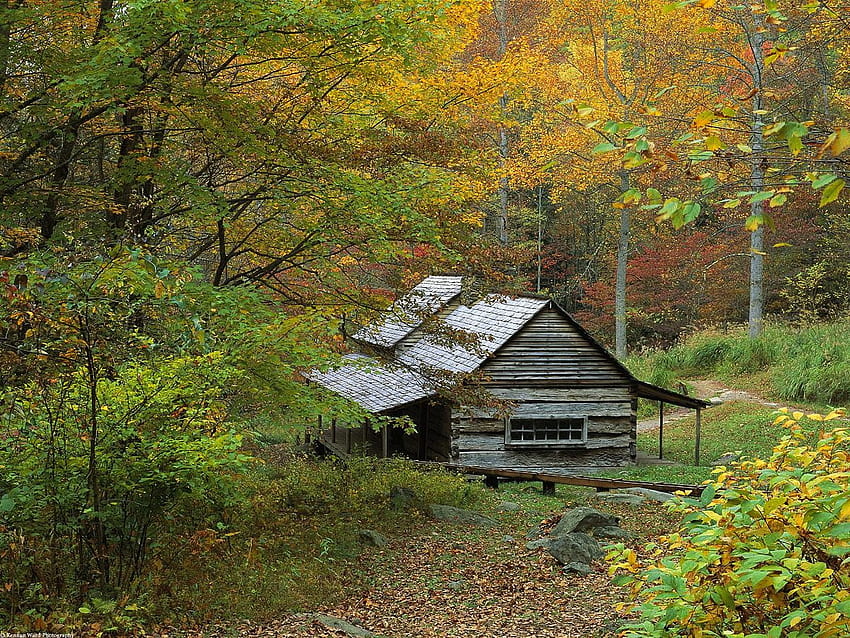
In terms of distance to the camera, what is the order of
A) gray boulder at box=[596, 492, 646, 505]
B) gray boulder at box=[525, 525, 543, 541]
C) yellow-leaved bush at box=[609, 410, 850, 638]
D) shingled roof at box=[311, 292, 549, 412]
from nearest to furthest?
yellow-leaved bush at box=[609, 410, 850, 638], gray boulder at box=[525, 525, 543, 541], gray boulder at box=[596, 492, 646, 505], shingled roof at box=[311, 292, 549, 412]

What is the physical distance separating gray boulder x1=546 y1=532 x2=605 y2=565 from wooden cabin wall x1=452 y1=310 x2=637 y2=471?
7712 mm

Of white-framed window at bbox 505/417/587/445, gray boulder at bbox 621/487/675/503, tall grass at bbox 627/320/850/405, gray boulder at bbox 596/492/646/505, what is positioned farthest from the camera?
tall grass at bbox 627/320/850/405

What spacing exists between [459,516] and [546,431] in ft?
21.4

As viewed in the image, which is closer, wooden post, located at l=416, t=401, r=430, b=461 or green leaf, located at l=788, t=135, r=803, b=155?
green leaf, located at l=788, t=135, r=803, b=155

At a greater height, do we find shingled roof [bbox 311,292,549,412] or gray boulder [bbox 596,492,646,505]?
shingled roof [bbox 311,292,549,412]

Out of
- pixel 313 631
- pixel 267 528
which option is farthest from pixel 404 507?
pixel 313 631

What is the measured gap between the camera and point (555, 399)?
55.5 ft

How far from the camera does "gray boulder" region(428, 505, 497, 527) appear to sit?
1070 cm

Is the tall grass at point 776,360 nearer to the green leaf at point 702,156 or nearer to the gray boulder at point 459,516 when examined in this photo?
the gray boulder at point 459,516

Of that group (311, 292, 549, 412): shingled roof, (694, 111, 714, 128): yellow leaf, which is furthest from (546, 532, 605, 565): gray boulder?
(694, 111, 714, 128): yellow leaf

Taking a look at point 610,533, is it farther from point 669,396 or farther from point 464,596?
point 669,396

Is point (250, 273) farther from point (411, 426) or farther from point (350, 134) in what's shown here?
point (411, 426)

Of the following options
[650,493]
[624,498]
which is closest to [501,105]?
[650,493]

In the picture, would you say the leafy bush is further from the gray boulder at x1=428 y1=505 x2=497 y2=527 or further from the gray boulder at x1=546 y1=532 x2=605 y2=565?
the gray boulder at x1=428 y1=505 x2=497 y2=527
